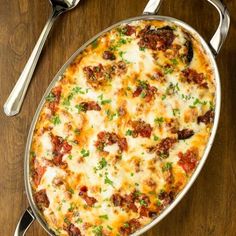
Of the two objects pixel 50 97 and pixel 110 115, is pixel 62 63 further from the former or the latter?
pixel 110 115

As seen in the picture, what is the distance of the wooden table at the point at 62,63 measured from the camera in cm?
322

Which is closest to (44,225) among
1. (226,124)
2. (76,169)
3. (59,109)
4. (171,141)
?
(76,169)

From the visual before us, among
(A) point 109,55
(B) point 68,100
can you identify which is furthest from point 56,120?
(A) point 109,55

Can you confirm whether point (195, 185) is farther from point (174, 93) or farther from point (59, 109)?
point (59, 109)

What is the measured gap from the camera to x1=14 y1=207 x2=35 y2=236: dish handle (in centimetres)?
310

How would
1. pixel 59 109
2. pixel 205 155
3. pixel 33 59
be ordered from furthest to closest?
pixel 33 59 → pixel 59 109 → pixel 205 155

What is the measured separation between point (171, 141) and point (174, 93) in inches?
10.3

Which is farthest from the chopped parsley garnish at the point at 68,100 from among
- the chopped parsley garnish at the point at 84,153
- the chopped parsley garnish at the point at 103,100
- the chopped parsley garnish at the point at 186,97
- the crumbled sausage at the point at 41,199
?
the chopped parsley garnish at the point at 186,97

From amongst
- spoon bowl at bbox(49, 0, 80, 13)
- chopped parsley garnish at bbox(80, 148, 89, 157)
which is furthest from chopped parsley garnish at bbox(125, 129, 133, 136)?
spoon bowl at bbox(49, 0, 80, 13)

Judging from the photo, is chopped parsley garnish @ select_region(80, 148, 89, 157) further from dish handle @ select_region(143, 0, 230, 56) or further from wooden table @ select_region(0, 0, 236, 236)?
dish handle @ select_region(143, 0, 230, 56)

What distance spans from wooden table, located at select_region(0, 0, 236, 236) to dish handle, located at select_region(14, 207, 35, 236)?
22cm

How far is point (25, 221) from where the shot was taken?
10.2ft

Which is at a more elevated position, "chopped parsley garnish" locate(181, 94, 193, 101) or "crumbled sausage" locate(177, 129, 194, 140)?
"chopped parsley garnish" locate(181, 94, 193, 101)

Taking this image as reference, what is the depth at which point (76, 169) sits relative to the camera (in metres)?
3.02
